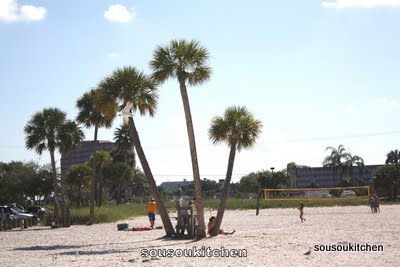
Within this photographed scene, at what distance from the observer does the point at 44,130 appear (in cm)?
3462

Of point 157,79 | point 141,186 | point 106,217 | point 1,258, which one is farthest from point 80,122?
point 141,186

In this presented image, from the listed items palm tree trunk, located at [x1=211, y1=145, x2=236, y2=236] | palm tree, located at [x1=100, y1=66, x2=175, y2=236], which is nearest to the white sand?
palm tree trunk, located at [x1=211, y1=145, x2=236, y2=236]

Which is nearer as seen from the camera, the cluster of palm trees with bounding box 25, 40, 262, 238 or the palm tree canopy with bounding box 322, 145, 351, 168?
the cluster of palm trees with bounding box 25, 40, 262, 238

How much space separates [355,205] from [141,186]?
67.0 m

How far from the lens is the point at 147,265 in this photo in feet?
42.2

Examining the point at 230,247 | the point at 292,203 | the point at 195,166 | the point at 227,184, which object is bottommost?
the point at 230,247

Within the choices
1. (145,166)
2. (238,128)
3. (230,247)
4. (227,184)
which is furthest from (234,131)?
(230,247)

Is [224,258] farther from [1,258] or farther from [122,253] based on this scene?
[1,258]

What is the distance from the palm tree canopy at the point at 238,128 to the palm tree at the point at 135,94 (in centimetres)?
294

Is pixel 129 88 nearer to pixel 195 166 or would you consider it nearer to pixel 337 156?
pixel 195 166

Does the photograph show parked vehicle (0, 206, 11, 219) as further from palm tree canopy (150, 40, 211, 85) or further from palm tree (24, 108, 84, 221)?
palm tree canopy (150, 40, 211, 85)

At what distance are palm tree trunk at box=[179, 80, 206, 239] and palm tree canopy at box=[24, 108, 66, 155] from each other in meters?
16.4

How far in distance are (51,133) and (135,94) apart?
50.3 ft

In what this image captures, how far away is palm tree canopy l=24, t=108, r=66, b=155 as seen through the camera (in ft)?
113
